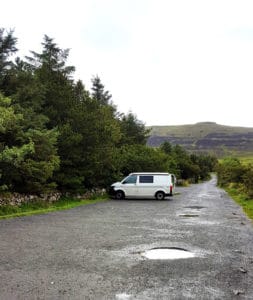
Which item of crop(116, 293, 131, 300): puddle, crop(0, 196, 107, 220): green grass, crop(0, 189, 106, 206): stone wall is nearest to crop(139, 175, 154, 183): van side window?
crop(0, 189, 106, 206): stone wall

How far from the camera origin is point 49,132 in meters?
23.0

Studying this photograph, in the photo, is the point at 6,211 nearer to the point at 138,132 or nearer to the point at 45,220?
the point at 45,220

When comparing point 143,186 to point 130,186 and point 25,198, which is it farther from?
point 25,198

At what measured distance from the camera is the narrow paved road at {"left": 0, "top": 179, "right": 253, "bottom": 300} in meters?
6.47

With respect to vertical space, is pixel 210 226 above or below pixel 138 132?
below

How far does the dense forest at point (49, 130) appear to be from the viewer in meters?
20.7

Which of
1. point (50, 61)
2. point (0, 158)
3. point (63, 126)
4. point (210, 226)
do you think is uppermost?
point (50, 61)

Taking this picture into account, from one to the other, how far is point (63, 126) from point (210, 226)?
14.6 metres

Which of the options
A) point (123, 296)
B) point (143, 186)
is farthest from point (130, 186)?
point (123, 296)

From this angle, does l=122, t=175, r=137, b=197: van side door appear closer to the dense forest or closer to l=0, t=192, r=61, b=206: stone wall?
the dense forest

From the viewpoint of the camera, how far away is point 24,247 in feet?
33.2

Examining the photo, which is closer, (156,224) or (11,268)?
(11,268)

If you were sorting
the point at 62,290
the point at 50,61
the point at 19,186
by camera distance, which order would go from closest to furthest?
the point at 62,290, the point at 19,186, the point at 50,61

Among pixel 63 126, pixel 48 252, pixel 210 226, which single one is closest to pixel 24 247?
pixel 48 252
